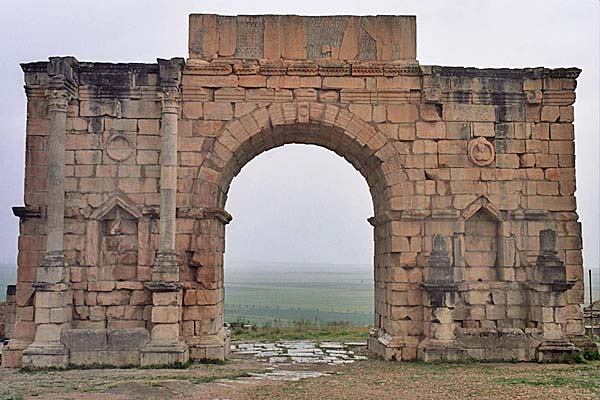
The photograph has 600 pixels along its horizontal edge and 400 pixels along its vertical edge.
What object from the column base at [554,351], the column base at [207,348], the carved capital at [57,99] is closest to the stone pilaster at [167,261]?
the column base at [207,348]

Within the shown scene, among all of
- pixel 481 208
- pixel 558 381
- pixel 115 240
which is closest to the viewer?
pixel 558 381

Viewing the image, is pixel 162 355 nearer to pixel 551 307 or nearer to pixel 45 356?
pixel 45 356

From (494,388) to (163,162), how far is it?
6394mm

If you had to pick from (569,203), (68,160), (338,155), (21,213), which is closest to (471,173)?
(569,203)

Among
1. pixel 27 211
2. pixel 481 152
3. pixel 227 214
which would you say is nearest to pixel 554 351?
pixel 481 152

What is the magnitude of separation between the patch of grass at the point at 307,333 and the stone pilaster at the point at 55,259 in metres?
6.00

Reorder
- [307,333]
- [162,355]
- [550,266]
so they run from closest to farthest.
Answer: [162,355] < [550,266] < [307,333]

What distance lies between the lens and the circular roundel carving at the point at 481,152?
42.0 feet

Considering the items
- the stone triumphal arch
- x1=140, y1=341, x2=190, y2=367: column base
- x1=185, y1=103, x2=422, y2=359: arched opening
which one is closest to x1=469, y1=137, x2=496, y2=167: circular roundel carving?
the stone triumphal arch

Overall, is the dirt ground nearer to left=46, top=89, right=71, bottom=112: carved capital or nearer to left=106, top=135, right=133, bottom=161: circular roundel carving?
left=106, top=135, right=133, bottom=161: circular roundel carving

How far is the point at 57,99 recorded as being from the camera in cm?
1220

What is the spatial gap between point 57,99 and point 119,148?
1289 millimetres

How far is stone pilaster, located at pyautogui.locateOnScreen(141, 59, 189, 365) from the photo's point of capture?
1168cm

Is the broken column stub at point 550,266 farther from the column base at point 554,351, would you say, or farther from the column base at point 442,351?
the column base at point 442,351
